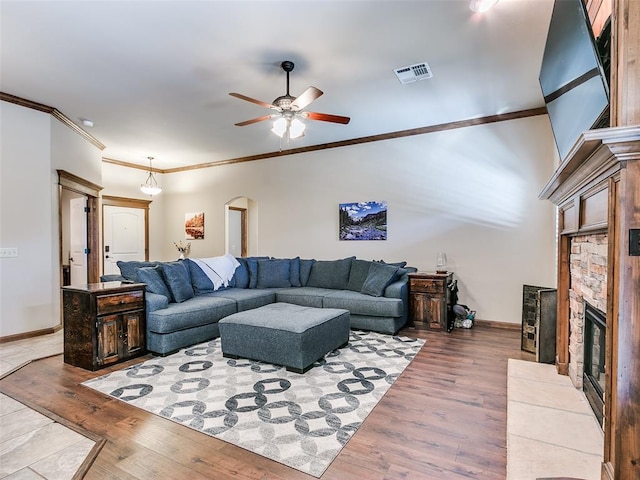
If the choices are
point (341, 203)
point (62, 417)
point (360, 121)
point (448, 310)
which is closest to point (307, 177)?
point (341, 203)

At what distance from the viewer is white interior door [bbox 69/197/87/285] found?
5.67 meters

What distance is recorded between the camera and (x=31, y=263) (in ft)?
14.1

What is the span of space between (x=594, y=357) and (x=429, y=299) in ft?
7.79

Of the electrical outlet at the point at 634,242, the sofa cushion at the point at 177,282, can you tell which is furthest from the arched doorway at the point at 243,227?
the electrical outlet at the point at 634,242

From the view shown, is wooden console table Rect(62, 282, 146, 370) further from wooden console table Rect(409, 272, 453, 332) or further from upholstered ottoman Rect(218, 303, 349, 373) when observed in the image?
wooden console table Rect(409, 272, 453, 332)

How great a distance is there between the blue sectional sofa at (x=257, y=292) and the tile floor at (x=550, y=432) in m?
1.90

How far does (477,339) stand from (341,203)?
3.00 m

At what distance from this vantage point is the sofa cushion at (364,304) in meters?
4.28

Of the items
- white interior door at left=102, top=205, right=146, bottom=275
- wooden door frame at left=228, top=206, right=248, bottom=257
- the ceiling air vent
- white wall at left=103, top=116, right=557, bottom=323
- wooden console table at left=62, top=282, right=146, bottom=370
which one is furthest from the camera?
wooden door frame at left=228, top=206, right=248, bottom=257

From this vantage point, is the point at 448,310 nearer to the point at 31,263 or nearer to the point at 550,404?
the point at 550,404

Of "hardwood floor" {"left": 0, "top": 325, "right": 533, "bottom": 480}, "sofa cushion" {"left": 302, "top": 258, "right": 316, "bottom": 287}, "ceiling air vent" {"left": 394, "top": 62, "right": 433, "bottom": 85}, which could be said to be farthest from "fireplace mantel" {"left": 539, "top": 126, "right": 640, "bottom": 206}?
"sofa cushion" {"left": 302, "top": 258, "right": 316, "bottom": 287}

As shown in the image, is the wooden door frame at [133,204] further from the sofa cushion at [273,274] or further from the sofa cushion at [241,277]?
the sofa cushion at [273,274]

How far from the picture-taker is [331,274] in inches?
214

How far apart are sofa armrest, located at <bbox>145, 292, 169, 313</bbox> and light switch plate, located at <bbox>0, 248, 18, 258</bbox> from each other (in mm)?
1878
